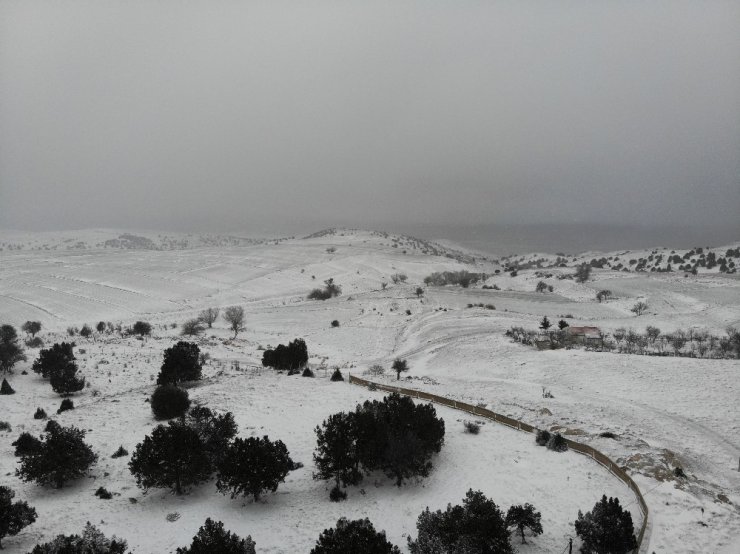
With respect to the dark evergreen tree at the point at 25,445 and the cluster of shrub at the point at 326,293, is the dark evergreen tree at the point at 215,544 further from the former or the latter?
the cluster of shrub at the point at 326,293

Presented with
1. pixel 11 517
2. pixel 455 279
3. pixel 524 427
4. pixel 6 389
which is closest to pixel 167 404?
pixel 11 517

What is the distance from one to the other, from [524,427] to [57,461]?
84.8 ft

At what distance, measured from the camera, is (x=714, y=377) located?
35.8 meters

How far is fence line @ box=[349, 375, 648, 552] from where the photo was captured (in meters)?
18.5

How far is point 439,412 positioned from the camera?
99.5ft

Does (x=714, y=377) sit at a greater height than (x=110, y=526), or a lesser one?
greater

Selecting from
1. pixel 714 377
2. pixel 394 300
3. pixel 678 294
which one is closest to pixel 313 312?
pixel 394 300

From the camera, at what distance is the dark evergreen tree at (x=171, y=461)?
19.6 metres

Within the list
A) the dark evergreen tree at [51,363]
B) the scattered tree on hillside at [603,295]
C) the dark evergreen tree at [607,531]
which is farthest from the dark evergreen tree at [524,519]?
the scattered tree on hillside at [603,295]

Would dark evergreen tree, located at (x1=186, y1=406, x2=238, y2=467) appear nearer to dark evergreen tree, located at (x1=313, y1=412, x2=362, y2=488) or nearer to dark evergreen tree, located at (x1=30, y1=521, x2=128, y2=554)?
dark evergreen tree, located at (x1=313, y1=412, x2=362, y2=488)

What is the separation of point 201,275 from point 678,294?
120572mm

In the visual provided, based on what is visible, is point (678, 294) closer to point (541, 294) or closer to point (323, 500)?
point (541, 294)

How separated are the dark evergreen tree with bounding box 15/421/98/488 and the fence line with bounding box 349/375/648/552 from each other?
21.1m

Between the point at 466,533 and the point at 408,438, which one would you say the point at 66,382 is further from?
the point at 466,533
